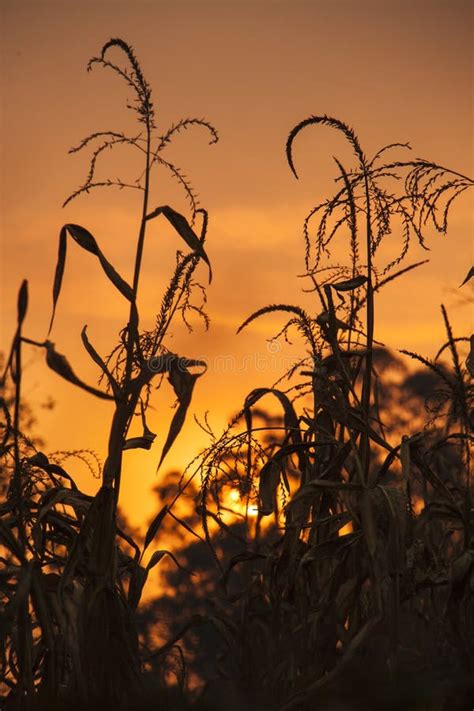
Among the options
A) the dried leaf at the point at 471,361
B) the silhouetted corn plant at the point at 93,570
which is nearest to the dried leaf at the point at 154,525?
the silhouetted corn plant at the point at 93,570

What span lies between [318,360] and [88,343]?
1024mm

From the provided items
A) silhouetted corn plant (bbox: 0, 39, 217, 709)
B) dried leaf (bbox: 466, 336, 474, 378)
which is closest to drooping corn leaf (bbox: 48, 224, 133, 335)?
silhouetted corn plant (bbox: 0, 39, 217, 709)

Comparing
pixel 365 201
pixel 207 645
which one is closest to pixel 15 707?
pixel 365 201

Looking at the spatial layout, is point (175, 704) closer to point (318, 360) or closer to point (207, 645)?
point (318, 360)

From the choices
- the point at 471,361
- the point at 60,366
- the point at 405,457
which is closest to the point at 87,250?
the point at 60,366

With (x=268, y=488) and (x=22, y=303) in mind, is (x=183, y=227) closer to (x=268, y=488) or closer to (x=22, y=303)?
(x=22, y=303)

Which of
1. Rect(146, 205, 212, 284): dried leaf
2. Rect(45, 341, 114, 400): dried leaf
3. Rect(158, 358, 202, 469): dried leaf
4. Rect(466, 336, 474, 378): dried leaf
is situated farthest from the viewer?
Rect(466, 336, 474, 378): dried leaf

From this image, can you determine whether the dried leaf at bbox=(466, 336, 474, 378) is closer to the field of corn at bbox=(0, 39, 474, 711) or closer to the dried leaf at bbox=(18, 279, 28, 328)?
the field of corn at bbox=(0, 39, 474, 711)

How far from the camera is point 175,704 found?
6.42ft

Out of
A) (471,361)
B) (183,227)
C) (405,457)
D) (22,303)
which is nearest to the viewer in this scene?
(22,303)

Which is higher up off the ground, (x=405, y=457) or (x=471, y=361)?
(x=471, y=361)

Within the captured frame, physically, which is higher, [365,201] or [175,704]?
[365,201]

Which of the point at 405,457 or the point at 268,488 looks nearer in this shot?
the point at 405,457

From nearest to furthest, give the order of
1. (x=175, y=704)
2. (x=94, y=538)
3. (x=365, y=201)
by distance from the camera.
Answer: (x=175, y=704) < (x=94, y=538) < (x=365, y=201)
